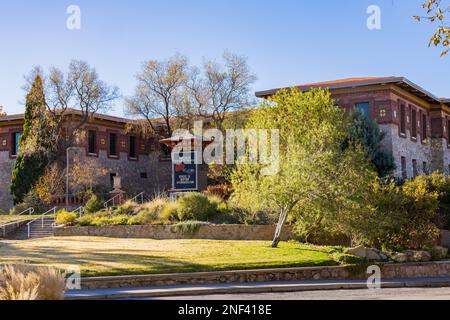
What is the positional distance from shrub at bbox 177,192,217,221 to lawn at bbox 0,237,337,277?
290 centimetres

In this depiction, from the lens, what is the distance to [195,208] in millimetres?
30000

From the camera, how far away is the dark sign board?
32844 millimetres

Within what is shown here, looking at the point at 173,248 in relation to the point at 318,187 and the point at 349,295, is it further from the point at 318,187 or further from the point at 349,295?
the point at 349,295

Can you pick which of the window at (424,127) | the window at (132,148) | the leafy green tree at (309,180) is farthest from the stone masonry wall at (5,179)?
the window at (424,127)

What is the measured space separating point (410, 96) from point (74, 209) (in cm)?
2312

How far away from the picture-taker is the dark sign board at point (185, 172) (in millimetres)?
32844

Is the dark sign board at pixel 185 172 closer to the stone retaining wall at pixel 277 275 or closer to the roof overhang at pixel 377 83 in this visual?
the roof overhang at pixel 377 83

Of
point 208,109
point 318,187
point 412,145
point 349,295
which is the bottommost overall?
point 349,295

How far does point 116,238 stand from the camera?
2998 centimetres

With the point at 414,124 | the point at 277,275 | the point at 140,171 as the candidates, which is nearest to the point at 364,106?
the point at 414,124

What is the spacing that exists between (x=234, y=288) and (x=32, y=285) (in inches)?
348

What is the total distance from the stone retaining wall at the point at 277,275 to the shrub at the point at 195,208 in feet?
32.5

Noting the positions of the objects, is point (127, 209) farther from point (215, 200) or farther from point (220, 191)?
point (215, 200)
